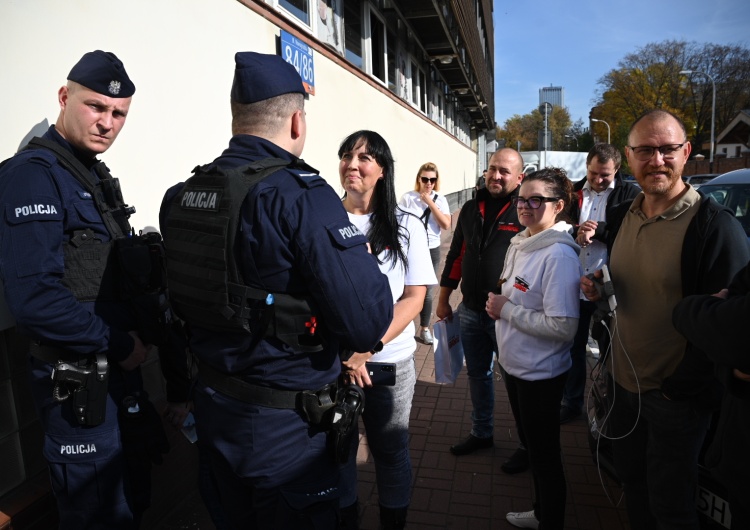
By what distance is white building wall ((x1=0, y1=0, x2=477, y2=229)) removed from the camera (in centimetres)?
224

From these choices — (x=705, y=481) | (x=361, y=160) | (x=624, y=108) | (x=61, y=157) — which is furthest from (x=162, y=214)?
(x=624, y=108)

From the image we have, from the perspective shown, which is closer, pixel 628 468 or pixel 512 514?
pixel 628 468

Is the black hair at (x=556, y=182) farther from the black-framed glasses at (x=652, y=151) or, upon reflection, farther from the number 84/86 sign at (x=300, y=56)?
the number 84/86 sign at (x=300, y=56)

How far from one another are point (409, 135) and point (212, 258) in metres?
10.1

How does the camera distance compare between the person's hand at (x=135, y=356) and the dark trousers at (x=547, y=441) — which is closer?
the person's hand at (x=135, y=356)

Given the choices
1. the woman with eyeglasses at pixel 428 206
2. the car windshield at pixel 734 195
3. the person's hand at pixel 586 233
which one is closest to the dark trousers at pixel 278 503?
the person's hand at pixel 586 233

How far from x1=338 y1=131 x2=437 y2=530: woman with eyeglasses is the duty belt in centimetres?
67

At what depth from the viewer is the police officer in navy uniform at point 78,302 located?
1857 mm

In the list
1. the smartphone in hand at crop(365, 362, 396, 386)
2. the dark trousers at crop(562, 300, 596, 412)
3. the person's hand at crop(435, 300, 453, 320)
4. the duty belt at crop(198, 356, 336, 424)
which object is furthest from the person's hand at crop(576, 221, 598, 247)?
the duty belt at crop(198, 356, 336, 424)

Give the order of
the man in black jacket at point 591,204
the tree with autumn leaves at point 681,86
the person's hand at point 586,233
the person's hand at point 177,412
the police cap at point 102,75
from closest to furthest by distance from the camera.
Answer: the police cap at point 102,75
the person's hand at point 177,412
the person's hand at point 586,233
the man in black jacket at point 591,204
the tree with autumn leaves at point 681,86

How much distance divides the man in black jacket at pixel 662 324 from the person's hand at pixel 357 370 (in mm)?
1078

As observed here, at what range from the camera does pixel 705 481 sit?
87.7 inches

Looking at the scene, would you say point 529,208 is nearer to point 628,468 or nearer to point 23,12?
Answer: point 628,468

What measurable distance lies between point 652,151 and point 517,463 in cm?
218
